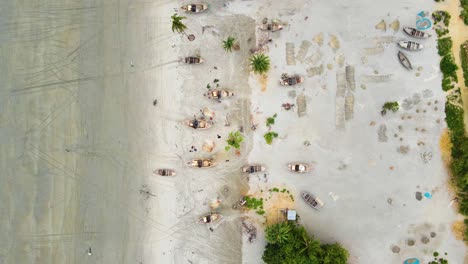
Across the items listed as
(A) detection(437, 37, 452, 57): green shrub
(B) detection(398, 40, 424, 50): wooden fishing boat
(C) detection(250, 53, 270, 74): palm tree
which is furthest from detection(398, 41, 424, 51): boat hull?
(C) detection(250, 53, 270, 74): palm tree

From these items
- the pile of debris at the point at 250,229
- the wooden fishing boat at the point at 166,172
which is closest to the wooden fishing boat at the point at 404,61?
the pile of debris at the point at 250,229

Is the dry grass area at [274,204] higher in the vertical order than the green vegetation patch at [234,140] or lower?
lower

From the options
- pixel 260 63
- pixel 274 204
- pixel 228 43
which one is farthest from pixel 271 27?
pixel 274 204

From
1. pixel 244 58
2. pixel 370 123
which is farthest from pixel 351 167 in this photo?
pixel 244 58

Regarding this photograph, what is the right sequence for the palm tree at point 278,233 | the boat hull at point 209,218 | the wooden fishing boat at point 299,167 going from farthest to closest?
the boat hull at point 209,218 < the wooden fishing boat at point 299,167 < the palm tree at point 278,233

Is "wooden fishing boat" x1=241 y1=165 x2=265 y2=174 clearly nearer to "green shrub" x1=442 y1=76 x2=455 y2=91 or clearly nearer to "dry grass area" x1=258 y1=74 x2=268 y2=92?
"dry grass area" x1=258 y1=74 x2=268 y2=92

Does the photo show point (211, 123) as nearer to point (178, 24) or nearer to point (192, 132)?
point (192, 132)

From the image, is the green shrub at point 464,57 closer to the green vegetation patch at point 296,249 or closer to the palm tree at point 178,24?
the green vegetation patch at point 296,249
